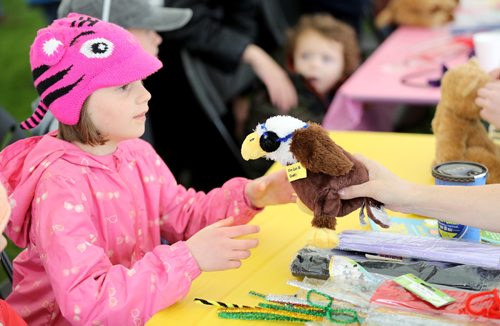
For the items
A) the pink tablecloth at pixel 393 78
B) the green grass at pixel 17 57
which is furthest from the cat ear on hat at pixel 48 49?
the green grass at pixel 17 57

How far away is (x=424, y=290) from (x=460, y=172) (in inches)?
13.9

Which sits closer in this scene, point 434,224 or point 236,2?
point 434,224

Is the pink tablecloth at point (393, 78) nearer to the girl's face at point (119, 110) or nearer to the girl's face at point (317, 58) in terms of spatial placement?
the girl's face at point (317, 58)

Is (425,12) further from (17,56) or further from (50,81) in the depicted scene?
(17,56)

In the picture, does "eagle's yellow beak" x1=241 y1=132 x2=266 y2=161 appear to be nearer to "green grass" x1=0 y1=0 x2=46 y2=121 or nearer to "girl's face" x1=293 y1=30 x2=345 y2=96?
"girl's face" x1=293 y1=30 x2=345 y2=96

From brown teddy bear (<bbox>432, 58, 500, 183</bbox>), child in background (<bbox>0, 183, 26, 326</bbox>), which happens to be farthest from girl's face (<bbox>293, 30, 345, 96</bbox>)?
child in background (<bbox>0, 183, 26, 326</bbox>)

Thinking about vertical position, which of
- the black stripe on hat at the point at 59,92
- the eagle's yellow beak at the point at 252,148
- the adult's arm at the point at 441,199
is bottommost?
the adult's arm at the point at 441,199

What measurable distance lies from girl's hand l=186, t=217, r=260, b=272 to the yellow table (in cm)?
5

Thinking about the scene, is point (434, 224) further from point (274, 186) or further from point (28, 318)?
point (28, 318)

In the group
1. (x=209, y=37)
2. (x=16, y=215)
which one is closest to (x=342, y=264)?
(x=16, y=215)

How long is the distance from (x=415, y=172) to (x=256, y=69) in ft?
3.46

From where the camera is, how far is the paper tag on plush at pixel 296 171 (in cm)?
121

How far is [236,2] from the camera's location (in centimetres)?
274

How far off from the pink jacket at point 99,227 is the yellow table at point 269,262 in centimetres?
4
